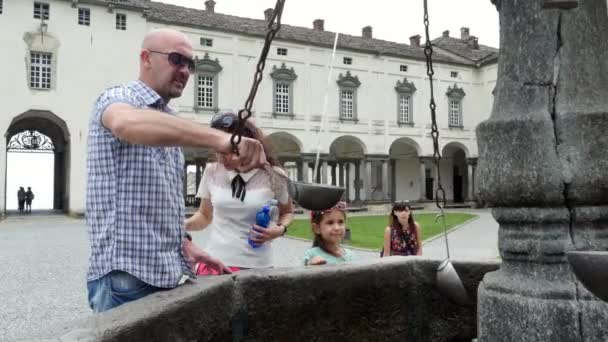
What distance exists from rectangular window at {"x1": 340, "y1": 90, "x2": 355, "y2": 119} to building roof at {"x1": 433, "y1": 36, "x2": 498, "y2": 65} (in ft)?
32.5

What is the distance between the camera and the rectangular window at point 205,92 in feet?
88.4

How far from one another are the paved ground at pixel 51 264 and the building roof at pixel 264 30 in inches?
503

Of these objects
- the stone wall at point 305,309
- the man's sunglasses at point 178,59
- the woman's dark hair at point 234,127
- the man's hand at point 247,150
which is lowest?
the stone wall at point 305,309

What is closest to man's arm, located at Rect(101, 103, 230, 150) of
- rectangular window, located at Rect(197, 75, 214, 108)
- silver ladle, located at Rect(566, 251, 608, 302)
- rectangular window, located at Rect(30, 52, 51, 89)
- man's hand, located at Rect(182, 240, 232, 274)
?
man's hand, located at Rect(182, 240, 232, 274)

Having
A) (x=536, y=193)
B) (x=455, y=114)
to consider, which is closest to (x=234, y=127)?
(x=536, y=193)

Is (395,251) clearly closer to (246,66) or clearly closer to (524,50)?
(524,50)

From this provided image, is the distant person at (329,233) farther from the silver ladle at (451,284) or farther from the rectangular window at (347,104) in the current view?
the rectangular window at (347,104)

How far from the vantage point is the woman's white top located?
280 centimetres

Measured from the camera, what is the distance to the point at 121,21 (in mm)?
24797

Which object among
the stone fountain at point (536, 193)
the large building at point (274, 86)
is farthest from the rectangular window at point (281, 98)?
the stone fountain at point (536, 193)

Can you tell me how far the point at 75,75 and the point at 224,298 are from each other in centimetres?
2463

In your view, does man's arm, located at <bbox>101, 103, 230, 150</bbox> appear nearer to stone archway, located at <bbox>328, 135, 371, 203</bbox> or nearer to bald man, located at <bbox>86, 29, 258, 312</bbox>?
bald man, located at <bbox>86, 29, 258, 312</bbox>

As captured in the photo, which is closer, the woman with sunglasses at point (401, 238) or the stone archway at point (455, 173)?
the woman with sunglasses at point (401, 238)

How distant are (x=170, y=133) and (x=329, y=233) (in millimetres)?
1970
